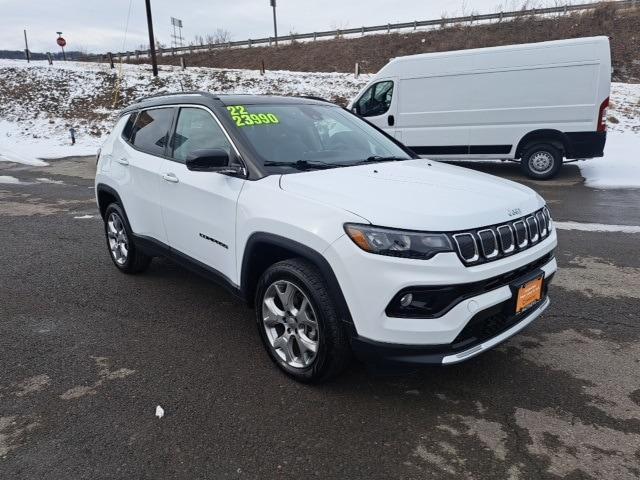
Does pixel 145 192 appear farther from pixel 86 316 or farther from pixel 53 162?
pixel 53 162

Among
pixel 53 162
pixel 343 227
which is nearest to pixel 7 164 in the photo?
pixel 53 162

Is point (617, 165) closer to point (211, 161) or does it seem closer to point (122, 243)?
point (122, 243)

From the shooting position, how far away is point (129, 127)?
4.81 m

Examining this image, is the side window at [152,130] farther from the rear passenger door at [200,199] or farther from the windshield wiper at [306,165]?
the windshield wiper at [306,165]

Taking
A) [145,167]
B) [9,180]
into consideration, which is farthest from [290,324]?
[9,180]

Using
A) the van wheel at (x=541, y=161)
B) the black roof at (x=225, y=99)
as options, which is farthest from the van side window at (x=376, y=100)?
the black roof at (x=225, y=99)

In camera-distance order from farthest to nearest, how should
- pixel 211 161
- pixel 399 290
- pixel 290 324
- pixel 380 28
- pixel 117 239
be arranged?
pixel 380 28, pixel 117 239, pixel 211 161, pixel 290 324, pixel 399 290

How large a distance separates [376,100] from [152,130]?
840 centimetres

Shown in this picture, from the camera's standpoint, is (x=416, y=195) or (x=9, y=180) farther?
(x=9, y=180)

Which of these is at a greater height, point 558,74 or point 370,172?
point 558,74

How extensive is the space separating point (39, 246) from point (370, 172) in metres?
4.88

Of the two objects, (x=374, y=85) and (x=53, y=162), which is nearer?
(x=374, y=85)

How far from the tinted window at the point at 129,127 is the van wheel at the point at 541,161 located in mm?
8486

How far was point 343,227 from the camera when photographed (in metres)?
2.53
